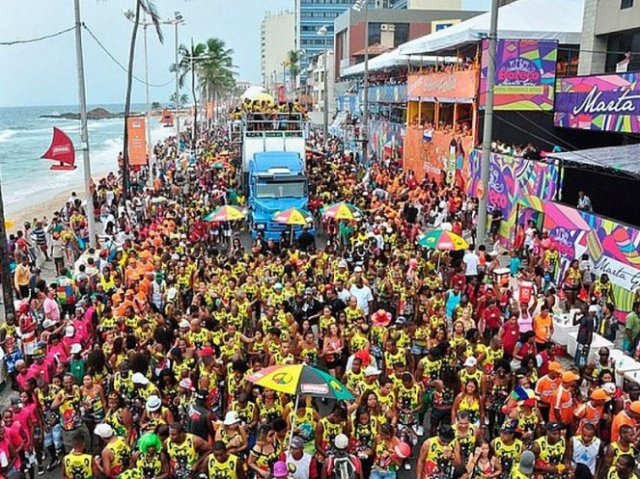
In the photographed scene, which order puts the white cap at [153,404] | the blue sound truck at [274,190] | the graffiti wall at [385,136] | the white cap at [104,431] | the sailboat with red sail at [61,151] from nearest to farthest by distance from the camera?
the white cap at [104,431] → the white cap at [153,404] → the sailboat with red sail at [61,151] → the blue sound truck at [274,190] → the graffiti wall at [385,136]

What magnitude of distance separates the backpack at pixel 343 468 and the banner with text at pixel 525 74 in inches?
766

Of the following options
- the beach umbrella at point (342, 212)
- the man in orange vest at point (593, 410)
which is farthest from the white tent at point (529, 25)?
the man in orange vest at point (593, 410)

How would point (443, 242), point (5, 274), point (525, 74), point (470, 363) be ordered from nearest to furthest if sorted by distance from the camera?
1. point (470, 363)
2. point (5, 274)
3. point (443, 242)
4. point (525, 74)

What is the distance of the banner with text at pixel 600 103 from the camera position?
1892 centimetres

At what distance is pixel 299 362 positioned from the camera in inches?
380

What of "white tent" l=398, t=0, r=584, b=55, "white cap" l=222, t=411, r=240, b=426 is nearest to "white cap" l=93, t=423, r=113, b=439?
"white cap" l=222, t=411, r=240, b=426

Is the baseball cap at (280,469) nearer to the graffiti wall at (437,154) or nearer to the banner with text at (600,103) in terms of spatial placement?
the banner with text at (600,103)

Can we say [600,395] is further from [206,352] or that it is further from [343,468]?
[206,352]

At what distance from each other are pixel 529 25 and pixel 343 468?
2351cm

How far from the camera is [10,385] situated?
11.6m

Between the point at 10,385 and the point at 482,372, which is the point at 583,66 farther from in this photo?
the point at 10,385

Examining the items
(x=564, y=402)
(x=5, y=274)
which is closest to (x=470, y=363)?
(x=564, y=402)

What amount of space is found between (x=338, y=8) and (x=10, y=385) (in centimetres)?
15959

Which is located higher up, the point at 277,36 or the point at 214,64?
the point at 277,36
